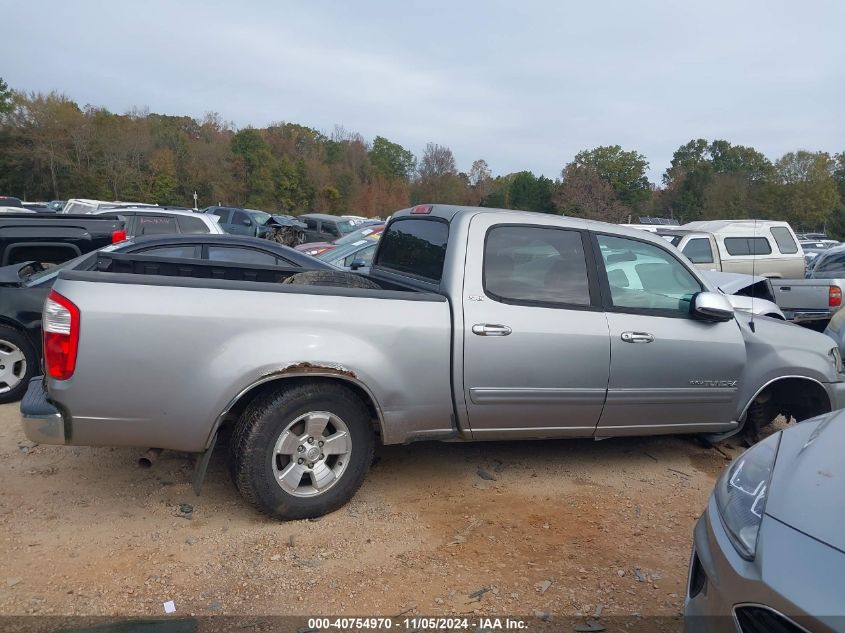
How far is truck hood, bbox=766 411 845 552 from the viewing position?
1995 millimetres

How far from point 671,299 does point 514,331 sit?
1328 mm

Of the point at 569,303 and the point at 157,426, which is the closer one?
the point at 157,426

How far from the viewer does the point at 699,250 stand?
12312 mm

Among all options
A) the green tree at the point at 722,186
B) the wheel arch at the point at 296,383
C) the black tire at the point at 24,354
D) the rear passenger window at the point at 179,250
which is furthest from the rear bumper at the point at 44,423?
the green tree at the point at 722,186

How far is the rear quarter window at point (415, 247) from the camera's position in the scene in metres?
4.31

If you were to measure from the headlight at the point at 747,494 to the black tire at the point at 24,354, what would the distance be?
5.76 m

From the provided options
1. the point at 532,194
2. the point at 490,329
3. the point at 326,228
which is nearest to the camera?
the point at 490,329

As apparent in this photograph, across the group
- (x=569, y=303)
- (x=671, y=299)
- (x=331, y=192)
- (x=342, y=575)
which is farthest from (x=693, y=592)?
(x=331, y=192)

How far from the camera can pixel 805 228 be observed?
184ft

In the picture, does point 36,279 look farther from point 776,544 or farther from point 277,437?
point 776,544

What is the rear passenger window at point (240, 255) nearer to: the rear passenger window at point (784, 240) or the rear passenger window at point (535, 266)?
the rear passenger window at point (535, 266)

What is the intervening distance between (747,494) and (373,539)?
2.02 meters

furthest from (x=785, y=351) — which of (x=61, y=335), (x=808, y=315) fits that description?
(x=61, y=335)

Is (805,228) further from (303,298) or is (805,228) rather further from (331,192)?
(303,298)
